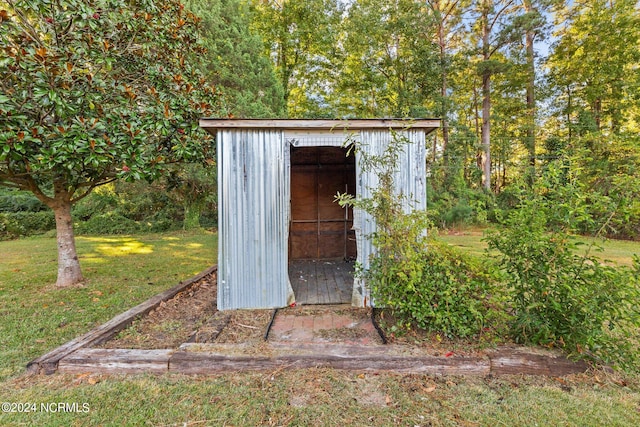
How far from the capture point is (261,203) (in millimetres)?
3756

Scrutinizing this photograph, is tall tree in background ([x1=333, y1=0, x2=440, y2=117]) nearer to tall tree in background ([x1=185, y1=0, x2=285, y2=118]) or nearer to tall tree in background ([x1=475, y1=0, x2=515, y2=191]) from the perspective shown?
tall tree in background ([x1=475, y1=0, x2=515, y2=191])

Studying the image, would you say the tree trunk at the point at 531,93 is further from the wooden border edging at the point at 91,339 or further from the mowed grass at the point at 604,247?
the wooden border edging at the point at 91,339

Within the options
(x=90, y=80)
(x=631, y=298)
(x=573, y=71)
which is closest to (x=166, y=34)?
(x=90, y=80)

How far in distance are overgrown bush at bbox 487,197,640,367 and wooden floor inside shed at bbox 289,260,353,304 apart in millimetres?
1956

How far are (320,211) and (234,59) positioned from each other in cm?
671

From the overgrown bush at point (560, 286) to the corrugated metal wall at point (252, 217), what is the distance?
8.13ft

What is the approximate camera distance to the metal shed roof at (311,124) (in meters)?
3.59

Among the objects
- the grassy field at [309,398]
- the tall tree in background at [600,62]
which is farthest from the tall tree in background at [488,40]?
the grassy field at [309,398]

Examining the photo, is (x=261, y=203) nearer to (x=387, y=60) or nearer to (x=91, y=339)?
(x=91, y=339)

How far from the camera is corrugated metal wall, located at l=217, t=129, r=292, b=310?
3.71m

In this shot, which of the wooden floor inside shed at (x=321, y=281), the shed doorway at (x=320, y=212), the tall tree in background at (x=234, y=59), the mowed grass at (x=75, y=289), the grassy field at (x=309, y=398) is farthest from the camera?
the tall tree in background at (x=234, y=59)

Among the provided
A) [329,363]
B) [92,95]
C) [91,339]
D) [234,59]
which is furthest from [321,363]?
[234,59]

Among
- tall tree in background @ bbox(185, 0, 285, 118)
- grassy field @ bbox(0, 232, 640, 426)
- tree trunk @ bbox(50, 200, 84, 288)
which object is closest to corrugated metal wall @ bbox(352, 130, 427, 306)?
grassy field @ bbox(0, 232, 640, 426)

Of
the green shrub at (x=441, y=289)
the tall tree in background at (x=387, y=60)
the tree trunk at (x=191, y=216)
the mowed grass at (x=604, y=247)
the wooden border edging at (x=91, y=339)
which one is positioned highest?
the tall tree in background at (x=387, y=60)
